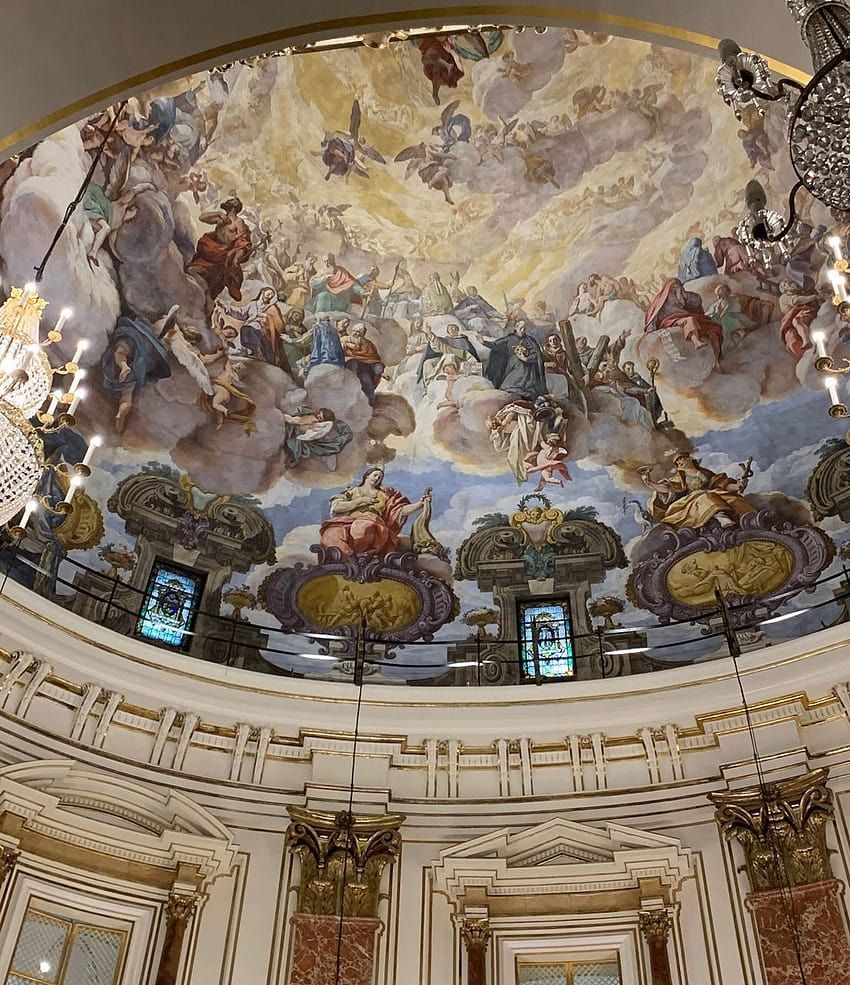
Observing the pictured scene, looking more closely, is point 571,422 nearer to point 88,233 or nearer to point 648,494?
point 648,494

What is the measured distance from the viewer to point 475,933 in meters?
12.0

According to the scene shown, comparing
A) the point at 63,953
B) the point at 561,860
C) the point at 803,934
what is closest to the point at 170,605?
the point at 63,953

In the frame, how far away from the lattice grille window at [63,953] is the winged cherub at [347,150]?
509 inches

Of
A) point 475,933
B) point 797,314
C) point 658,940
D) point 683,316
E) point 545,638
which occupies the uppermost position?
point 683,316

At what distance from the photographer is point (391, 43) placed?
57.3ft

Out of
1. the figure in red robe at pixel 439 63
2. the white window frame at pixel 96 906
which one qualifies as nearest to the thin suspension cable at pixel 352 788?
the white window frame at pixel 96 906

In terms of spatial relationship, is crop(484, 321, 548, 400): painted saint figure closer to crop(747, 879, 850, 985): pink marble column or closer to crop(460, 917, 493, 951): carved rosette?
crop(460, 917, 493, 951): carved rosette

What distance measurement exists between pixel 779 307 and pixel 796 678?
22.1 ft

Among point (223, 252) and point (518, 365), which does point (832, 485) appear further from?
point (223, 252)

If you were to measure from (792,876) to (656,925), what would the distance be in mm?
1696

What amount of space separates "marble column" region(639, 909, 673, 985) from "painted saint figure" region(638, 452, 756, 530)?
6.34 metres

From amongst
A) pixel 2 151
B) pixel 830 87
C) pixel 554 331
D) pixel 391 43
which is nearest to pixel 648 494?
pixel 554 331

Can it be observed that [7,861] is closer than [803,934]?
Yes

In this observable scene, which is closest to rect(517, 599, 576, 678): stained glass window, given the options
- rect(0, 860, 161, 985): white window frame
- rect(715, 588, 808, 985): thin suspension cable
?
rect(715, 588, 808, 985): thin suspension cable
